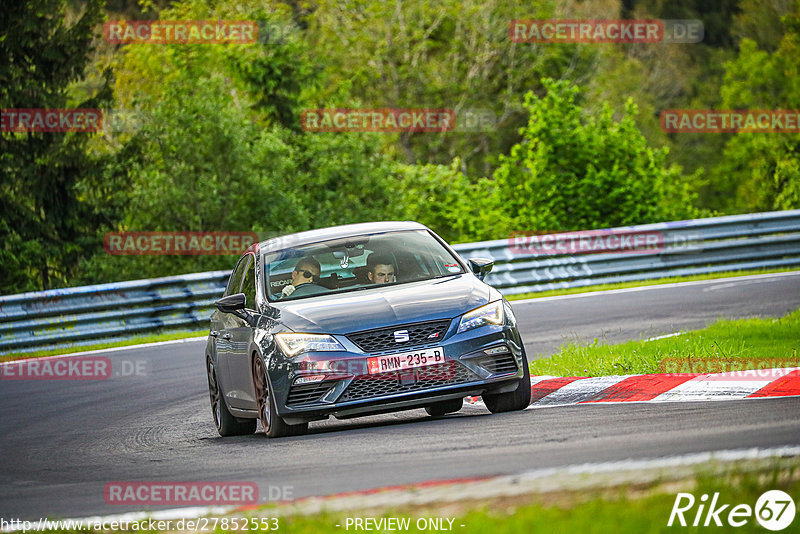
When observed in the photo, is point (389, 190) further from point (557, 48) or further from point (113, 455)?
point (113, 455)

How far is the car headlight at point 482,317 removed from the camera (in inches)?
357

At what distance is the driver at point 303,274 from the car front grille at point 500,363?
5.72 feet

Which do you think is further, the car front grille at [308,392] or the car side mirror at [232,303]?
the car side mirror at [232,303]

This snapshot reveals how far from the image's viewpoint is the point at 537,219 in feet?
109

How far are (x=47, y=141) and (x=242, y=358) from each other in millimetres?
27626

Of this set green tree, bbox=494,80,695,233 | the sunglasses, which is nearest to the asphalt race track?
the sunglasses

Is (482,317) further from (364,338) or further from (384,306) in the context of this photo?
(364,338)

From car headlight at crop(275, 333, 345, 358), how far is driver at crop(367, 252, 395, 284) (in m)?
1.14

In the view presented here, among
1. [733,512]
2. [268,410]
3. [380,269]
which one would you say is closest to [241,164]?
[380,269]

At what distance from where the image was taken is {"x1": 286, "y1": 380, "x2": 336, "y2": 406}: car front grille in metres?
8.92

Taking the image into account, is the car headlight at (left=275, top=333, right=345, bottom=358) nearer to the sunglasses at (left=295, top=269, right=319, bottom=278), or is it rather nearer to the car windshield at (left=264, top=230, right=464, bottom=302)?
the car windshield at (left=264, top=230, right=464, bottom=302)

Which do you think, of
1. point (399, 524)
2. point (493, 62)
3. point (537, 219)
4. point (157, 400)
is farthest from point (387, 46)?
point (399, 524)

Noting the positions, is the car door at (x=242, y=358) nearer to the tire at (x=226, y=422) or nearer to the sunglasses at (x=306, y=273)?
the tire at (x=226, y=422)

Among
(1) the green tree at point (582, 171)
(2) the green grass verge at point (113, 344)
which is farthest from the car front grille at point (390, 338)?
A: (1) the green tree at point (582, 171)
